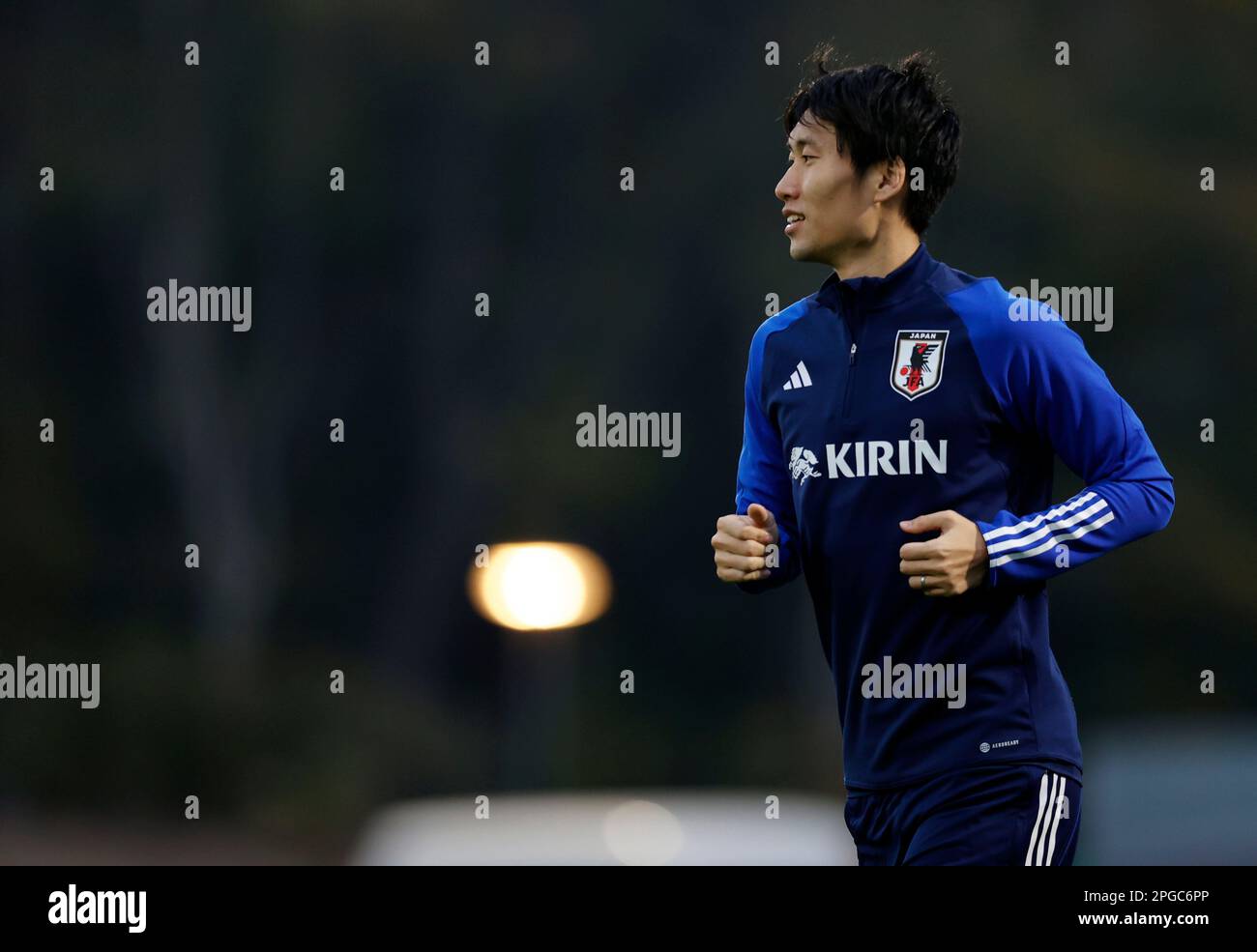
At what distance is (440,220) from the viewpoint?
2033 cm

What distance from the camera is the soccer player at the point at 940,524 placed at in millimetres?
3922

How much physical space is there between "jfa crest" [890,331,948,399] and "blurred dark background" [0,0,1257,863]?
12699 millimetres

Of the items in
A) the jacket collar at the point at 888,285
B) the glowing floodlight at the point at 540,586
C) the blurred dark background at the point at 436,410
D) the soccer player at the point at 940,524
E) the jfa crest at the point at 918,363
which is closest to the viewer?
the soccer player at the point at 940,524

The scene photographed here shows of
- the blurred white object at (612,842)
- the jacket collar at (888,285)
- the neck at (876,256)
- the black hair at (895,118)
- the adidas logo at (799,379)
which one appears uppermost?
the black hair at (895,118)

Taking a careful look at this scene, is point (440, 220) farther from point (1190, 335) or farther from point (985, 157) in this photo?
point (1190, 335)

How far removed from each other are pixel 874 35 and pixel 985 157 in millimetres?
2492

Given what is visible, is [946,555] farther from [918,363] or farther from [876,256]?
[876,256]

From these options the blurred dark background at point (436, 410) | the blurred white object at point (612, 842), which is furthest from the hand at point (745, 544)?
the blurred dark background at point (436, 410)

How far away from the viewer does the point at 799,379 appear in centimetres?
426

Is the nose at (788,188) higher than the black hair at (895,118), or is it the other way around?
the black hair at (895,118)

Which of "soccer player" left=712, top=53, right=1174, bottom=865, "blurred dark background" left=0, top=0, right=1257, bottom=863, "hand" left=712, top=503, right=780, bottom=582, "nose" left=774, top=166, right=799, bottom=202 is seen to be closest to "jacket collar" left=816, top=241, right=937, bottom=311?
"soccer player" left=712, top=53, right=1174, bottom=865

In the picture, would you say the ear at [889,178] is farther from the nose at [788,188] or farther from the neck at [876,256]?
the nose at [788,188]

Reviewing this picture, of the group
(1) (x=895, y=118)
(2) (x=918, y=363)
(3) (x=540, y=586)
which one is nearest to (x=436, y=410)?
(3) (x=540, y=586)

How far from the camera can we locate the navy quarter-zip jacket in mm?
3955
